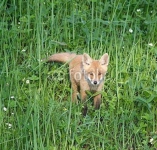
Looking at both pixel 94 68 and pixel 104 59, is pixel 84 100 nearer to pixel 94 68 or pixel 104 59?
pixel 94 68

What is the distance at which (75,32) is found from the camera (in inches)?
279

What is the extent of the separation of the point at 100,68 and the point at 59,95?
0.55 metres

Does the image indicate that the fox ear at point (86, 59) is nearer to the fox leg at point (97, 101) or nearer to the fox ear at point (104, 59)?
the fox ear at point (104, 59)

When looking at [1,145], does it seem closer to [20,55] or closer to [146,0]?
[20,55]

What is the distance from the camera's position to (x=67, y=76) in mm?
6559

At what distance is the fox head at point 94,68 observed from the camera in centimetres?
616

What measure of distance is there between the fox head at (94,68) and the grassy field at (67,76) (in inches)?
6.3

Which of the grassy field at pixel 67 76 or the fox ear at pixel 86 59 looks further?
the fox ear at pixel 86 59

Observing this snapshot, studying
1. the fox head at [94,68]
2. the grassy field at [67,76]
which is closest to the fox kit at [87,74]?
the fox head at [94,68]

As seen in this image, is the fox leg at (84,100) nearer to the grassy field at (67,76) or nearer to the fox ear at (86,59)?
the grassy field at (67,76)

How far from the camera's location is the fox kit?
20.3 ft

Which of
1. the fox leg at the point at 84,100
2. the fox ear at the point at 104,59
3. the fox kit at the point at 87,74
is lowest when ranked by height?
the fox leg at the point at 84,100

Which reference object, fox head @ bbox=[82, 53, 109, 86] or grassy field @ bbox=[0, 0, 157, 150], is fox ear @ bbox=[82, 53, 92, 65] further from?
grassy field @ bbox=[0, 0, 157, 150]

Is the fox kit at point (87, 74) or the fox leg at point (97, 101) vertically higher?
the fox kit at point (87, 74)
